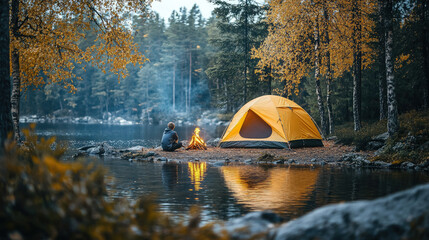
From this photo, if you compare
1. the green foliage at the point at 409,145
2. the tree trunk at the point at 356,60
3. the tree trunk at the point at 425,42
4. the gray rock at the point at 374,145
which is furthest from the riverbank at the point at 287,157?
the tree trunk at the point at 425,42

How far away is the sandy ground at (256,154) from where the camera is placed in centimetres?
1627

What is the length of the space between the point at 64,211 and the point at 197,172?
9946 millimetres

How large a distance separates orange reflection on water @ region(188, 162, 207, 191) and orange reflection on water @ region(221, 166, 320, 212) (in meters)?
0.76

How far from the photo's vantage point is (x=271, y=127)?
20.2m

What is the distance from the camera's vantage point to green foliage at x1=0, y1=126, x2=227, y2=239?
3.12m

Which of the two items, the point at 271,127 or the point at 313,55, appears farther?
the point at 313,55

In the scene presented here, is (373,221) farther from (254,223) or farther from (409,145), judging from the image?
(409,145)

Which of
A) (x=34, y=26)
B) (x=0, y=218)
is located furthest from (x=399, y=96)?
(x=0, y=218)

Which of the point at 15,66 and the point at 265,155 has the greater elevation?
the point at 15,66

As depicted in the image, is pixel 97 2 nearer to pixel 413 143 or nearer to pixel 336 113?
pixel 413 143

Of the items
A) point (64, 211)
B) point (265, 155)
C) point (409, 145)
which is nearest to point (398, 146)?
point (409, 145)

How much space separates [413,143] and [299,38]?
38.1 ft

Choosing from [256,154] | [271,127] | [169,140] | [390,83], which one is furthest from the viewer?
[271,127]

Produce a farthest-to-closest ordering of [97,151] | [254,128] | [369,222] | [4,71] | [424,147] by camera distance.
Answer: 1. [254,128]
2. [97,151]
3. [424,147]
4. [4,71]
5. [369,222]
